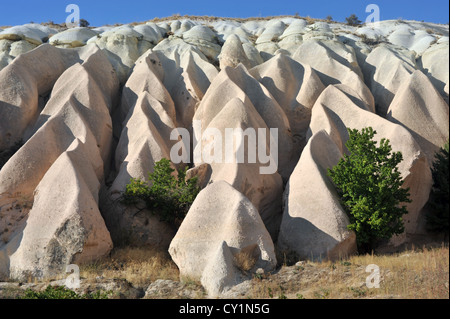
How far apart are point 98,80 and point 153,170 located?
6.86 meters

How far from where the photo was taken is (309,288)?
963cm

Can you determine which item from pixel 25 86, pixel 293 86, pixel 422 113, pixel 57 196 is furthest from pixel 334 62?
pixel 57 196

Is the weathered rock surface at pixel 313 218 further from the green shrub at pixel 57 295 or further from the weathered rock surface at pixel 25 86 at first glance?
the weathered rock surface at pixel 25 86

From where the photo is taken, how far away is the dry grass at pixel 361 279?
8.52 metres

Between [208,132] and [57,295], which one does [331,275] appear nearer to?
[57,295]

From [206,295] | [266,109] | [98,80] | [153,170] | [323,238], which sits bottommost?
[206,295]

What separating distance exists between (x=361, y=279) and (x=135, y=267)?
568cm

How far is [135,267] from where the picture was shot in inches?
453

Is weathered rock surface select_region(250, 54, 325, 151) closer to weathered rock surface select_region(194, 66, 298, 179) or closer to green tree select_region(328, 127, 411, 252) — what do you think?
weathered rock surface select_region(194, 66, 298, 179)

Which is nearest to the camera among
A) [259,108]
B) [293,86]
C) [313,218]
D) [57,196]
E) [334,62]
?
[313,218]

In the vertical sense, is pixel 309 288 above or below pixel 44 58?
below
